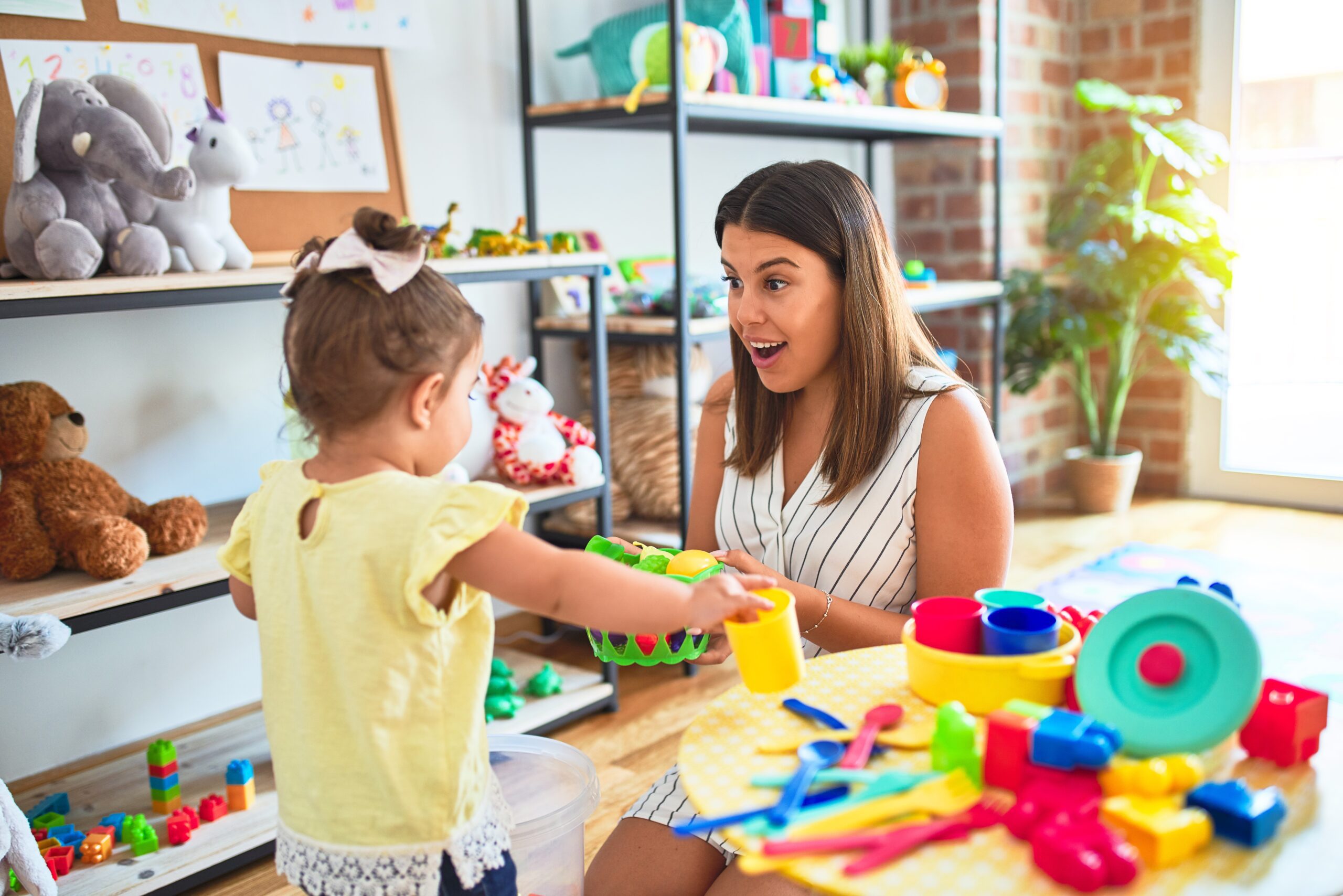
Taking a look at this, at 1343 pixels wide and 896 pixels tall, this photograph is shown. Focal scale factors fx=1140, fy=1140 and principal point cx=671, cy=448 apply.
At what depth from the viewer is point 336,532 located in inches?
37.0

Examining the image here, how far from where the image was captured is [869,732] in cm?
89

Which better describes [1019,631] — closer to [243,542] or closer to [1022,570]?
[243,542]

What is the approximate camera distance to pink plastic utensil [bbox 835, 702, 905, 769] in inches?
33.4

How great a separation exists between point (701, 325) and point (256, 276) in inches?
38.5

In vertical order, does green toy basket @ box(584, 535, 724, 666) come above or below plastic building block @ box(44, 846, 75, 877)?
above

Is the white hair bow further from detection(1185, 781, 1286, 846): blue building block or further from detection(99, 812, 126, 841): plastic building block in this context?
detection(99, 812, 126, 841): plastic building block

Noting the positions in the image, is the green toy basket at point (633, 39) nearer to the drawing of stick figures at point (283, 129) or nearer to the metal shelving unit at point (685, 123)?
the metal shelving unit at point (685, 123)

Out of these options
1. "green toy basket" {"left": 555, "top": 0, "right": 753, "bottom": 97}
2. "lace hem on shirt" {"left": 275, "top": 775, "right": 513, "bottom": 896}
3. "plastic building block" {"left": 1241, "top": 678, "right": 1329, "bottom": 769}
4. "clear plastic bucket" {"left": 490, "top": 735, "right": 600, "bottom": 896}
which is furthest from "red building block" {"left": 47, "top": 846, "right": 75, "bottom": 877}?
"green toy basket" {"left": 555, "top": 0, "right": 753, "bottom": 97}

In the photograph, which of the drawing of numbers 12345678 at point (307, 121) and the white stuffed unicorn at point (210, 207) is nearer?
the white stuffed unicorn at point (210, 207)

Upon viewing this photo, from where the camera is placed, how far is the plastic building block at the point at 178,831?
1.71 meters

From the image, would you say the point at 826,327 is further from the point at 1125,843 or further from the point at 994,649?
the point at 1125,843

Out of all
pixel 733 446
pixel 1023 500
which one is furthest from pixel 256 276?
pixel 1023 500

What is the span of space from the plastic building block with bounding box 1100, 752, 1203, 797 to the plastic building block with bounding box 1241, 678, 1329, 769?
0.09 m

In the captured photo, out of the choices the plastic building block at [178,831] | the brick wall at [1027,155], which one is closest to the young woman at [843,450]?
the plastic building block at [178,831]
